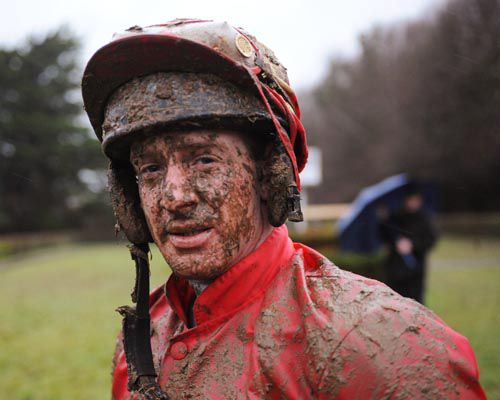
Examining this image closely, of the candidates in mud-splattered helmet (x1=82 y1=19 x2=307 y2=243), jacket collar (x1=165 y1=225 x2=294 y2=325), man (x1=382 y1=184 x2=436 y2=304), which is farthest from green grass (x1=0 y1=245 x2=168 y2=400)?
mud-splattered helmet (x1=82 y1=19 x2=307 y2=243)

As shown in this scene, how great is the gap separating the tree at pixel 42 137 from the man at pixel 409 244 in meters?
28.6

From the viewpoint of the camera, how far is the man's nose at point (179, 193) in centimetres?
180

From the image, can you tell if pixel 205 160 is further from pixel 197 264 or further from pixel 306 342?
pixel 306 342

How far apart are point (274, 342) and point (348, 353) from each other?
26 centimetres

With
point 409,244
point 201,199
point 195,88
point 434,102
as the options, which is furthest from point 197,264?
point 434,102

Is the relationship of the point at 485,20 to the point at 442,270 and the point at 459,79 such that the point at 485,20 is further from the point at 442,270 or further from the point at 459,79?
the point at 442,270

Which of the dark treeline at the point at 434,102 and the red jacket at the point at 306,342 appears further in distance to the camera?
the dark treeline at the point at 434,102

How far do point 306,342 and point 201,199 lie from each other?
0.62m

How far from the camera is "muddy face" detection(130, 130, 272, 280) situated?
1.81 metres

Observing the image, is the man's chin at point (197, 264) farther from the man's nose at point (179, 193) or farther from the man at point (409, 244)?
the man at point (409, 244)

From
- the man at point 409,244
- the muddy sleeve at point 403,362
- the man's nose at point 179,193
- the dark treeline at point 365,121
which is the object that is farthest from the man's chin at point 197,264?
the dark treeline at point 365,121

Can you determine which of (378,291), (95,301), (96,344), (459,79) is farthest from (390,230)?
→ (459,79)

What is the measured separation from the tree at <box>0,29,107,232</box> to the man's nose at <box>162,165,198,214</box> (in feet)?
104

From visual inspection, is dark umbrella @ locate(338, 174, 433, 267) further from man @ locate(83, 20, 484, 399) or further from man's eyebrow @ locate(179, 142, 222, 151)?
man's eyebrow @ locate(179, 142, 222, 151)
